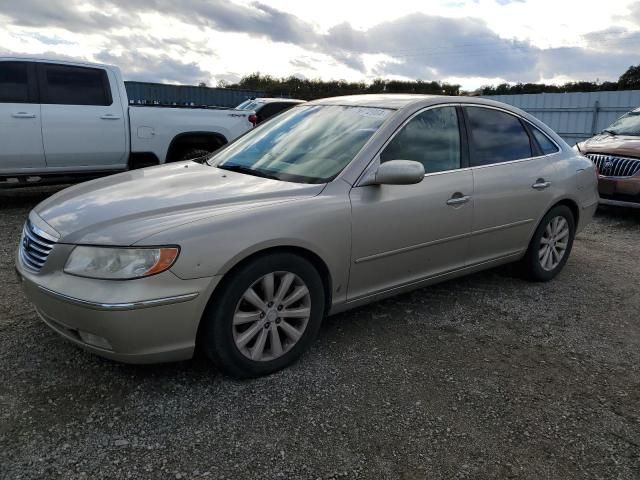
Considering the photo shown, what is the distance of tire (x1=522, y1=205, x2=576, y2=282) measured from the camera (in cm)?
452

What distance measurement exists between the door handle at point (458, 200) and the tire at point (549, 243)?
3.56 ft

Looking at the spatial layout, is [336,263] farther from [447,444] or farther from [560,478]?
[560,478]

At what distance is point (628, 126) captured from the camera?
848cm

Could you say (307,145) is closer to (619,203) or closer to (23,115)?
(23,115)

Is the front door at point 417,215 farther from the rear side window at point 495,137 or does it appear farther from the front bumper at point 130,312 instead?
the front bumper at point 130,312

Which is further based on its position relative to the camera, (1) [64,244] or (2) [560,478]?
(1) [64,244]

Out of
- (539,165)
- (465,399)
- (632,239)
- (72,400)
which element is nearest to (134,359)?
(72,400)

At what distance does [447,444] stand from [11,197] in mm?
7591

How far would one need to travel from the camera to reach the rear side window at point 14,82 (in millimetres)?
6445

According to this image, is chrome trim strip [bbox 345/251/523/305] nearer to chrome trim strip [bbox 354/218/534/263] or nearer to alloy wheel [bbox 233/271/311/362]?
chrome trim strip [bbox 354/218/534/263]

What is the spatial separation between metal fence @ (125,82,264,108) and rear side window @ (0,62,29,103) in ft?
59.4

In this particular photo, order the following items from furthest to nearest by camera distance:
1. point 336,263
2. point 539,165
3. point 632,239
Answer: point 632,239
point 539,165
point 336,263

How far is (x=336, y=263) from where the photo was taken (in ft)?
10.3

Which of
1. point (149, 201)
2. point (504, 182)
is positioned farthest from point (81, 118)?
point (504, 182)
